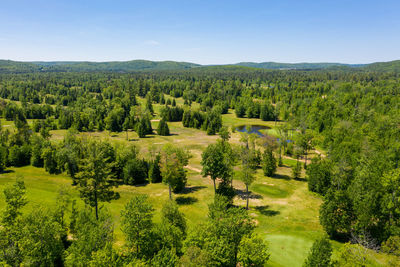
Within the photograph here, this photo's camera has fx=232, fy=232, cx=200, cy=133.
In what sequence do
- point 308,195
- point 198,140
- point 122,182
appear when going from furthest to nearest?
point 198,140 → point 122,182 → point 308,195

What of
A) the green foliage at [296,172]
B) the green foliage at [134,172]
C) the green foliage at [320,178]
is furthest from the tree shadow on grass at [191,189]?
the green foliage at [320,178]

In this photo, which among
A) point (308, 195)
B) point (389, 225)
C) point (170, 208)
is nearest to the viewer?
point (170, 208)

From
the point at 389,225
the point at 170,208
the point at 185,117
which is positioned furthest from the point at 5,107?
the point at 389,225

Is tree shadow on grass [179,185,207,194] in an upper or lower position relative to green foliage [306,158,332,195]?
lower

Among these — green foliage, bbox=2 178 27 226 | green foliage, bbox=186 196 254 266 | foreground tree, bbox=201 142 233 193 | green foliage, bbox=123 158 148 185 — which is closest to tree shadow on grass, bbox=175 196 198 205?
foreground tree, bbox=201 142 233 193

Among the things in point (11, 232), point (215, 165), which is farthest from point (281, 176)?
point (11, 232)

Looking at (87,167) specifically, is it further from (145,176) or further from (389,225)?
(389,225)

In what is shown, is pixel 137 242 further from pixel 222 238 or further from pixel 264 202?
pixel 264 202

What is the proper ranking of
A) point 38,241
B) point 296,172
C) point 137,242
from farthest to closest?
point 296,172 → point 137,242 → point 38,241

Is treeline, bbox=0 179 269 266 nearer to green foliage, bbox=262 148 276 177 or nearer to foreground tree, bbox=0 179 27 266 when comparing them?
foreground tree, bbox=0 179 27 266
